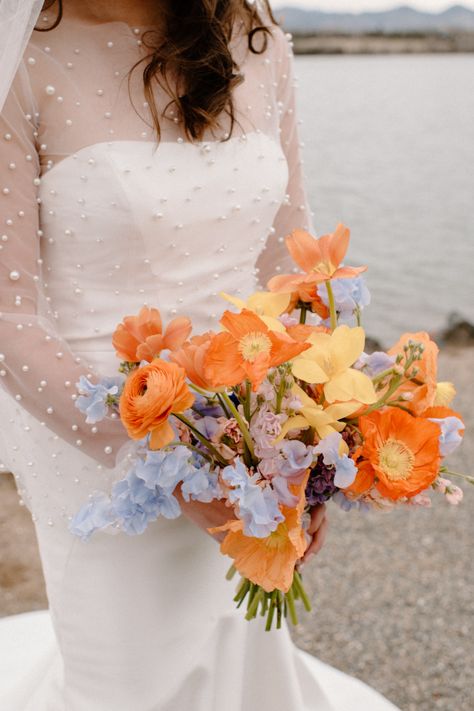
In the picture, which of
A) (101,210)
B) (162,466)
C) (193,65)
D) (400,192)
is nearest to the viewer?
(162,466)

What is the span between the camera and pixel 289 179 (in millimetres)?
2066

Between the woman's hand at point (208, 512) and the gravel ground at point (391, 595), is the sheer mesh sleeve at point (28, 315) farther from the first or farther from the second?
the gravel ground at point (391, 595)

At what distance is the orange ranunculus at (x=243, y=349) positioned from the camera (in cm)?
121

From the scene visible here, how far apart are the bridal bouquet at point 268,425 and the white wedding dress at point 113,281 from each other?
30cm

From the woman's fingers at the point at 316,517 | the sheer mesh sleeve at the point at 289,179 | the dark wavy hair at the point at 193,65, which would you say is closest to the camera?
the woman's fingers at the point at 316,517

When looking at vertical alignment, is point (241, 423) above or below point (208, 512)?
above

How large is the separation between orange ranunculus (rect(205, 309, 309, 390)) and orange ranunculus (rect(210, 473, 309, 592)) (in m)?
0.22

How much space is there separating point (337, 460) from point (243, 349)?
0.23m

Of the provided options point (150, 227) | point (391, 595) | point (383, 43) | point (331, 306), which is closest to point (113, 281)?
point (150, 227)

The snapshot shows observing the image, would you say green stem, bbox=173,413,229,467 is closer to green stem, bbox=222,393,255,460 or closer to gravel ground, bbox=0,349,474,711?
green stem, bbox=222,393,255,460

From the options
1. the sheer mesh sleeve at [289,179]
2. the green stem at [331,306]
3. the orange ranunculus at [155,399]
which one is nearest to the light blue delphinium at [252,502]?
the orange ranunculus at [155,399]

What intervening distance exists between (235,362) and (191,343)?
142 millimetres

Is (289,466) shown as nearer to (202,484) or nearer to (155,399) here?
(202,484)

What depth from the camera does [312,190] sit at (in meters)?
13.3
